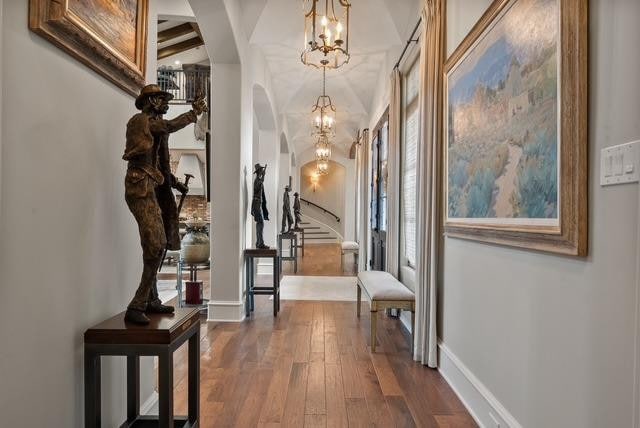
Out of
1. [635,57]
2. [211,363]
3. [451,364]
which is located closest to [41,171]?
[635,57]

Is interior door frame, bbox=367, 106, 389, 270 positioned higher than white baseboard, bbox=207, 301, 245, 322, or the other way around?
interior door frame, bbox=367, 106, 389, 270

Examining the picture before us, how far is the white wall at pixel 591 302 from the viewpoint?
4.38 ft

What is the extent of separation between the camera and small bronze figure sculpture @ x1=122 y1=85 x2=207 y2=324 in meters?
1.67

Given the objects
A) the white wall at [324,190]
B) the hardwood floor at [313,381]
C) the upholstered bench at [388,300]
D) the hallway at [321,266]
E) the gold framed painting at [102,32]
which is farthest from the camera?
the white wall at [324,190]

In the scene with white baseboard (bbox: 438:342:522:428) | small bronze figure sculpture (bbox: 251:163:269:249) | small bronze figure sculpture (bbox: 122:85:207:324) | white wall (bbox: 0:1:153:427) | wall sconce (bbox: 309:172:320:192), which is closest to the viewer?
white wall (bbox: 0:1:153:427)

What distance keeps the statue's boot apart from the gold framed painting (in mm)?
1031

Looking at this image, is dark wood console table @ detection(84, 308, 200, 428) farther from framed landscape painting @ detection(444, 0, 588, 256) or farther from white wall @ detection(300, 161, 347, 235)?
white wall @ detection(300, 161, 347, 235)

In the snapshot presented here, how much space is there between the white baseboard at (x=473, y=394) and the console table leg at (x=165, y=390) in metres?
1.67

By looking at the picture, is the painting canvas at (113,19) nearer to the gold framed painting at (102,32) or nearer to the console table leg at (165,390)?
the gold framed painting at (102,32)

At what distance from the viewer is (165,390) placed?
1.59 m

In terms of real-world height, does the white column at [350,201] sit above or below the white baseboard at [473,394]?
above

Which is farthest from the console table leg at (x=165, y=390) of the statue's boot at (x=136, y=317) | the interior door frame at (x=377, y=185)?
the interior door frame at (x=377, y=185)

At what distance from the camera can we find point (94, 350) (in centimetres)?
161

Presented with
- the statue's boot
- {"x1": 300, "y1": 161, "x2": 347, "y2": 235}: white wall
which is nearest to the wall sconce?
{"x1": 300, "y1": 161, "x2": 347, "y2": 235}: white wall
